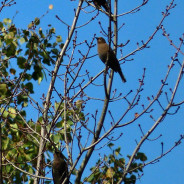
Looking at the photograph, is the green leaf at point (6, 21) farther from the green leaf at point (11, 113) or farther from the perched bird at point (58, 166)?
the perched bird at point (58, 166)

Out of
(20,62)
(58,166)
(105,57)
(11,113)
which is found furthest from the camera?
(20,62)

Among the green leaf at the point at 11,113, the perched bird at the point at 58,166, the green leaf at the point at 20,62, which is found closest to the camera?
the perched bird at the point at 58,166

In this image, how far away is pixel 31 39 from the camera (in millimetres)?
6695

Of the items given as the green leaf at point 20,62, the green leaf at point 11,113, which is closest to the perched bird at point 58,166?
the green leaf at point 11,113

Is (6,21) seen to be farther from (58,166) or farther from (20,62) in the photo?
(58,166)

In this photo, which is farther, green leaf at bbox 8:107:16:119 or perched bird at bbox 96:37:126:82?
green leaf at bbox 8:107:16:119

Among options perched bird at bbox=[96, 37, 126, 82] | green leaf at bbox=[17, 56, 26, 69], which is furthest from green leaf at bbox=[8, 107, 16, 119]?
perched bird at bbox=[96, 37, 126, 82]

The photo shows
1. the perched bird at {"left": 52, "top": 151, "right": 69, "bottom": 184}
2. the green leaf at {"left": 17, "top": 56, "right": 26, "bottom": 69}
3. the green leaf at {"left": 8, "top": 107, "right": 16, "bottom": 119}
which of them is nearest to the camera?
the perched bird at {"left": 52, "top": 151, "right": 69, "bottom": 184}

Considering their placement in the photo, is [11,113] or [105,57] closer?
[105,57]

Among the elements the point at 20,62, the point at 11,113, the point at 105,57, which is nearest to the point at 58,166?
the point at 11,113

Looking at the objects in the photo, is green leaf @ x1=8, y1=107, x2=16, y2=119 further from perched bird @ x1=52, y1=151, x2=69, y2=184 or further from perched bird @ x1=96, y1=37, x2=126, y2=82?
perched bird @ x1=96, y1=37, x2=126, y2=82

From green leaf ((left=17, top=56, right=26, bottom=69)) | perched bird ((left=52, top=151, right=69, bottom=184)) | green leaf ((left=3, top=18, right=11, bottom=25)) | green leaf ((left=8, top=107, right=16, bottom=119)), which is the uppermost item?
green leaf ((left=3, top=18, right=11, bottom=25))

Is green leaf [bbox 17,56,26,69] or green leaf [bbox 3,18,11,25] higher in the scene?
green leaf [bbox 3,18,11,25]

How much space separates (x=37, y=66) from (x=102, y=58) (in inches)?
51.8
